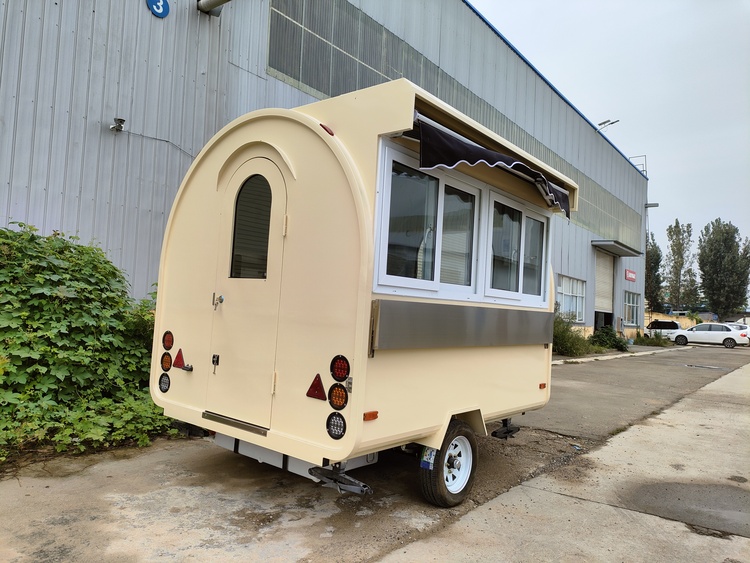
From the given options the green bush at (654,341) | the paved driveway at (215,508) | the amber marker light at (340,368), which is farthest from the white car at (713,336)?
the amber marker light at (340,368)

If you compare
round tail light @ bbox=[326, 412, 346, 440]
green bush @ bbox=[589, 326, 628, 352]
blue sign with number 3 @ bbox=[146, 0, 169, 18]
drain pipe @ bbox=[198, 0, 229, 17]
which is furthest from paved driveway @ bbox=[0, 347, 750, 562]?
green bush @ bbox=[589, 326, 628, 352]

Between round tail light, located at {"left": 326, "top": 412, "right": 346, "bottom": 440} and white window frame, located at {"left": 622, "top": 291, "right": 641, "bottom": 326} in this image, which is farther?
white window frame, located at {"left": 622, "top": 291, "right": 641, "bottom": 326}

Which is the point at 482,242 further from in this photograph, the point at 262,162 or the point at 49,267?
the point at 49,267

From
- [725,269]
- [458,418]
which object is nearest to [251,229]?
[458,418]

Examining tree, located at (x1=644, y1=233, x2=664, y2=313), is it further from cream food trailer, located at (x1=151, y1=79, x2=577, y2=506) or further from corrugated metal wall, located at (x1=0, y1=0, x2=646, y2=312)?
cream food trailer, located at (x1=151, y1=79, x2=577, y2=506)

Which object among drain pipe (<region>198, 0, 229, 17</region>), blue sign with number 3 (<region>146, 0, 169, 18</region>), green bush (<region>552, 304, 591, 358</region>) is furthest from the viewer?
green bush (<region>552, 304, 591, 358</region>)

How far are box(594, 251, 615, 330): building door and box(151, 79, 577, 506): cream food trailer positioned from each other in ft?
82.6

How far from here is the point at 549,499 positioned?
4520 millimetres

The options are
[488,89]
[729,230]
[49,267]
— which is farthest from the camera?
[729,230]

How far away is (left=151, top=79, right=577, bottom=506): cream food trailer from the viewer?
3.38m

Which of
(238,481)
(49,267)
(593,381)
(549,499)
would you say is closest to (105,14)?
(49,267)

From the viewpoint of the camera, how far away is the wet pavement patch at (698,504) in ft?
13.6

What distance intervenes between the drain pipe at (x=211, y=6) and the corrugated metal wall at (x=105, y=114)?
14cm

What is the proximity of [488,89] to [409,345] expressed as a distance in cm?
1547
